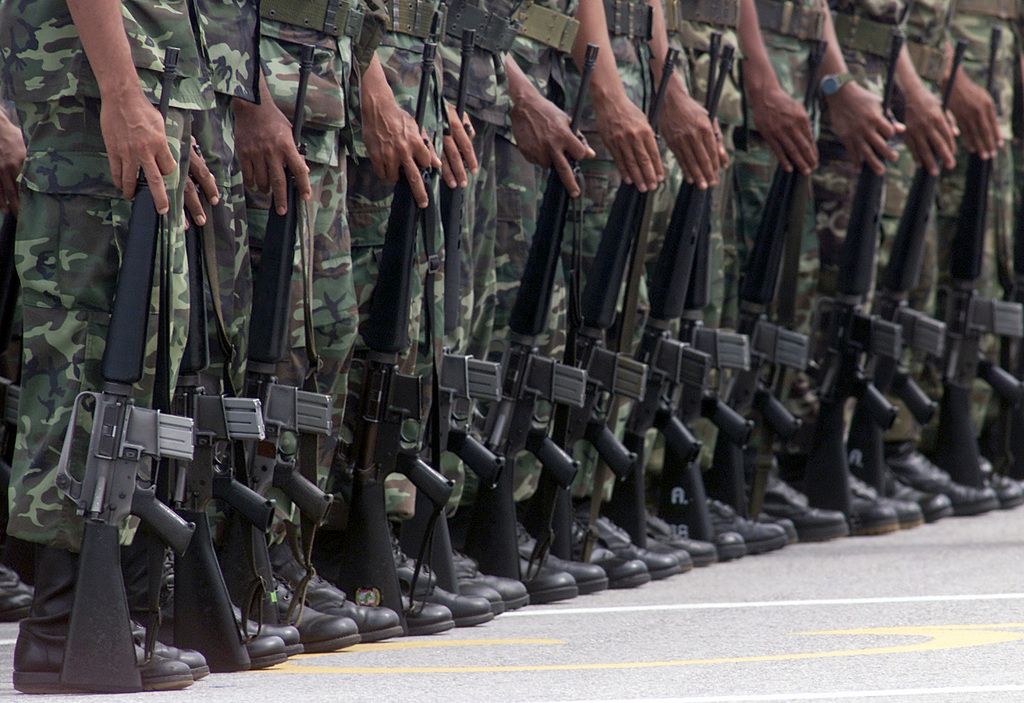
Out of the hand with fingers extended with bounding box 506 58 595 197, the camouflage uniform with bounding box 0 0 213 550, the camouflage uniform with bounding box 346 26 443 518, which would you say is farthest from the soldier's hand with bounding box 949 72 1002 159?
the camouflage uniform with bounding box 0 0 213 550

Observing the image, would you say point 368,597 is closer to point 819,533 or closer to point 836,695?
point 836,695

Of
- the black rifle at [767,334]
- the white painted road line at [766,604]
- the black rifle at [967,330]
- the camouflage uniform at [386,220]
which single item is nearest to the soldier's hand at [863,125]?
the black rifle at [767,334]

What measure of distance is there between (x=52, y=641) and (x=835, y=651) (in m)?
1.72

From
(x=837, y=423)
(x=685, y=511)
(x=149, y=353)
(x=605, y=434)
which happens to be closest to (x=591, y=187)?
(x=605, y=434)

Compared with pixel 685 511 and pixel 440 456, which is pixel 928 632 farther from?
pixel 685 511

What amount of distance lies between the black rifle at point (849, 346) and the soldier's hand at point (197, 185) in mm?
3570

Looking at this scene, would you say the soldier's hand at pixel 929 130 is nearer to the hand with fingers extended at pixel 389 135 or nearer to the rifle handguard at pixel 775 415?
the rifle handguard at pixel 775 415

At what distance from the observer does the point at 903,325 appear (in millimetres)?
7434

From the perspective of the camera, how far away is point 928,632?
15.1 feet

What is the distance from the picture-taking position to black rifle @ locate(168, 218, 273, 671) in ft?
13.1

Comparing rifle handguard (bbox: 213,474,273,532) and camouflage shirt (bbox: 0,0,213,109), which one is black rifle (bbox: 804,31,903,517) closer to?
rifle handguard (bbox: 213,474,273,532)

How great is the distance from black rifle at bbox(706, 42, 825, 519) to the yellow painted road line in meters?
2.03

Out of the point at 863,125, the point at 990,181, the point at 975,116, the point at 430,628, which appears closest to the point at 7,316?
the point at 430,628

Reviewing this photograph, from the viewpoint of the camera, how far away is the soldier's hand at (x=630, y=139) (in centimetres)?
565
